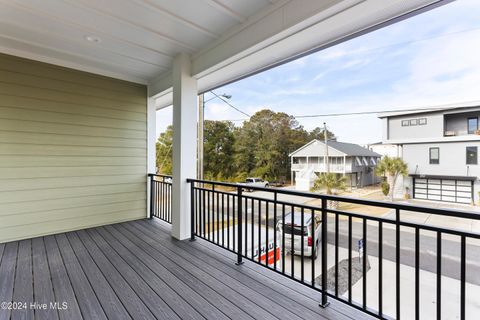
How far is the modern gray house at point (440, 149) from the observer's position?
2152 millimetres

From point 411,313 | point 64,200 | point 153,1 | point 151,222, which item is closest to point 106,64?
point 153,1

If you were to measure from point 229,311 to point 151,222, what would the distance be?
2750 mm

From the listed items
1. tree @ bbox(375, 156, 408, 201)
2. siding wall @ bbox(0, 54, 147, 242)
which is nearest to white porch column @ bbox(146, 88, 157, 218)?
siding wall @ bbox(0, 54, 147, 242)

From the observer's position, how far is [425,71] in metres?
2.67

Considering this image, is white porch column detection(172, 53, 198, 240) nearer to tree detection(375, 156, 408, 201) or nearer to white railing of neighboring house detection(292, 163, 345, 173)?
white railing of neighboring house detection(292, 163, 345, 173)

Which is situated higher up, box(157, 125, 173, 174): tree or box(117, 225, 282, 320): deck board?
box(157, 125, 173, 174): tree

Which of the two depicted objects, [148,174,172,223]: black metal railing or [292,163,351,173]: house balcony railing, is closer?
[292,163,351,173]: house balcony railing

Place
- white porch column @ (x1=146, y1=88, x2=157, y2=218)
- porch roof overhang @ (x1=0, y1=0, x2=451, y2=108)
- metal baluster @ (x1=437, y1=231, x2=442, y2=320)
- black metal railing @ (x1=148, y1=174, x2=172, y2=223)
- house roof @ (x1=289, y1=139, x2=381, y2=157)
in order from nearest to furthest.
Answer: metal baluster @ (x1=437, y1=231, x2=442, y2=320), porch roof overhang @ (x1=0, y1=0, x2=451, y2=108), house roof @ (x1=289, y1=139, x2=381, y2=157), black metal railing @ (x1=148, y1=174, x2=172, y2=223), white porch column @ (x1=146, y1=88, x2=157, y2=218)

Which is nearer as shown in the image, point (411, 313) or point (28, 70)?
point (28, 70)

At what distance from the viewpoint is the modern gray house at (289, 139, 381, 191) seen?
2.77 meters

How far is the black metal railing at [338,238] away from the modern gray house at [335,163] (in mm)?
509

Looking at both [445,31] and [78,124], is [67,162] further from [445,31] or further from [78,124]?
[445,31]

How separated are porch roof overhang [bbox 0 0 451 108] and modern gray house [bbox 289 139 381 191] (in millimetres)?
1262

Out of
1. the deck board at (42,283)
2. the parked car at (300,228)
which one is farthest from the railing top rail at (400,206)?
the deck board at (42,283)
